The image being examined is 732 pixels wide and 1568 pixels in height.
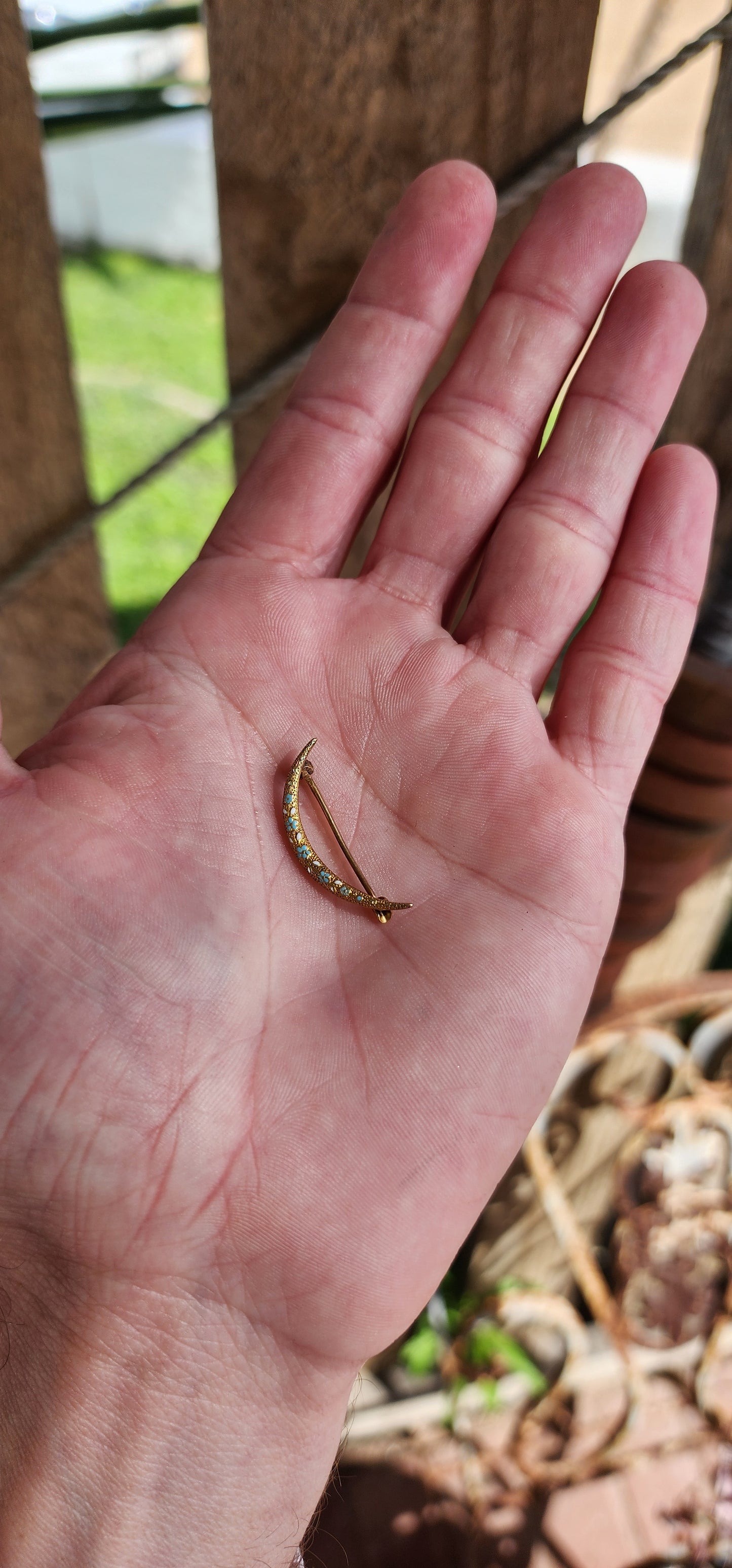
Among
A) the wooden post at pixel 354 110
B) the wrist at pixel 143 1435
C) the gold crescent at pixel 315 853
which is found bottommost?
the wrist at pixel 143 1435

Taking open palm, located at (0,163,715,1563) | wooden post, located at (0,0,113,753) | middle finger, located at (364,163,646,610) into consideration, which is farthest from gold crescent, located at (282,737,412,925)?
wooden post, located at (0,0,113,753)

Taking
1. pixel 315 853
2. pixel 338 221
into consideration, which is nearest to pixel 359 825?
pixel 315 853

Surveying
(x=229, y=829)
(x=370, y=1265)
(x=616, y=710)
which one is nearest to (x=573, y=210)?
(x=616, y=710)

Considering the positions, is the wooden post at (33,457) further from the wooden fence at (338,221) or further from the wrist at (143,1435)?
the wrist at (143,1435)

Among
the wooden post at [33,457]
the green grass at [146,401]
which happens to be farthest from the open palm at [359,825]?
the green grass at [146,401]

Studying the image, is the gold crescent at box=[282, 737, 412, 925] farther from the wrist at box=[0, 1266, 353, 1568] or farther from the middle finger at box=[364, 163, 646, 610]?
the wrist at box=[0, 1266, 353, 1568]

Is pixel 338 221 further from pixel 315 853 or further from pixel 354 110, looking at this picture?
pixel 315 853
